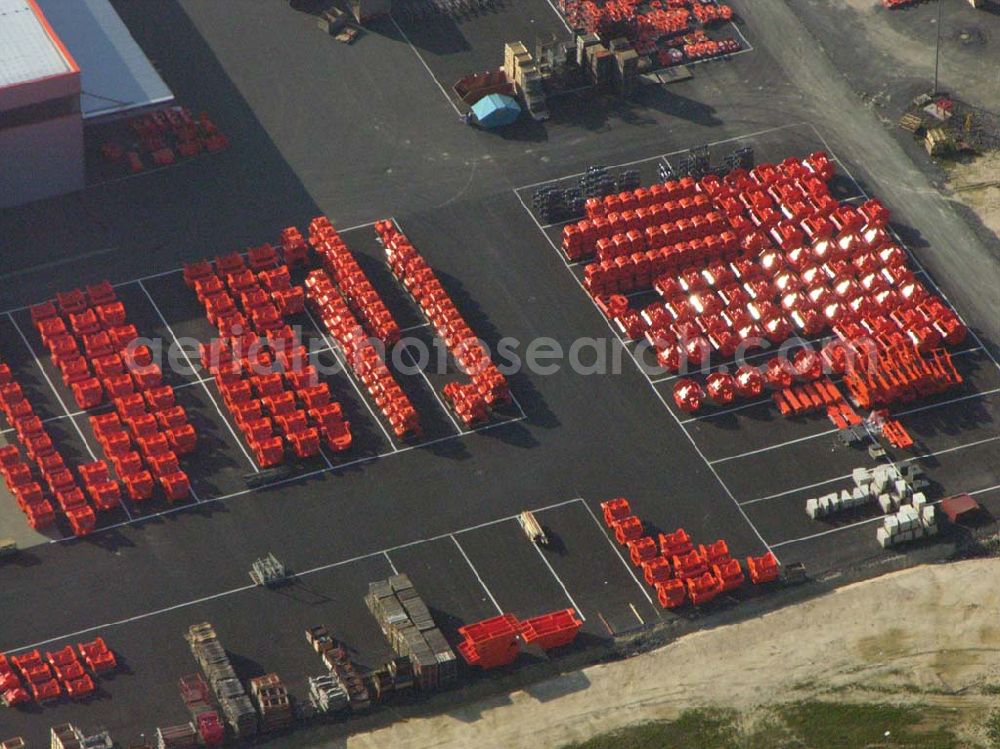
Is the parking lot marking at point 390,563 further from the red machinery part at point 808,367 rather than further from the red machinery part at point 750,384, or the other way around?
the red machinery part at point 808,367

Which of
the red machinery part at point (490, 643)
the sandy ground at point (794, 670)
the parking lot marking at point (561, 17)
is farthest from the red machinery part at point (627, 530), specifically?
the parking lot marking at point (561, 17)

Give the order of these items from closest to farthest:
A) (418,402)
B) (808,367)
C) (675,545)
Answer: (675,545), (418,402), (808,367)

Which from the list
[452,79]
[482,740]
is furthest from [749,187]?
[482,740]

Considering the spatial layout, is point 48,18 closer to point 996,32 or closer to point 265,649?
point 265,649

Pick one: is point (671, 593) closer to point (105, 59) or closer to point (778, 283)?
point (778, 283)

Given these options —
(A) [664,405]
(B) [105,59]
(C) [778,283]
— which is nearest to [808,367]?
(C) [778,283]

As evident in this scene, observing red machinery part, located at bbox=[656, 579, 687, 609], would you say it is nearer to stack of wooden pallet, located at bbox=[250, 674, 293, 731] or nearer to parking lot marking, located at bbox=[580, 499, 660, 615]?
parking lot marking, located at bbox=[580, 499, 660, 615]

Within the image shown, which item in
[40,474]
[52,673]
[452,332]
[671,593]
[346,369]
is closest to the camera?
[52,673]
